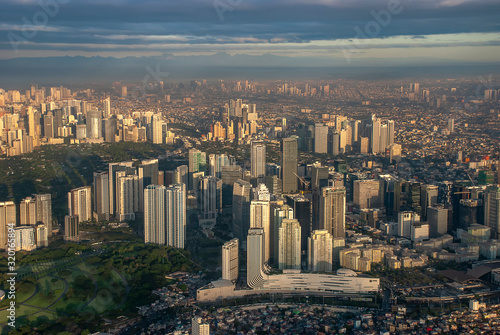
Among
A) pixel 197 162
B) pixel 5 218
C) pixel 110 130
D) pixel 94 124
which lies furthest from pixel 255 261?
pixel 94 124

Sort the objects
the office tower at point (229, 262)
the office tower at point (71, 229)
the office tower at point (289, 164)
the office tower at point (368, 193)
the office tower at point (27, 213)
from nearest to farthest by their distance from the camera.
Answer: the office tower at point (229, 262) → the office tower at point (27, 213) → the office tower at point (71, 229) → the office tower at point (368, 193) → the office tower at point (289, 164)

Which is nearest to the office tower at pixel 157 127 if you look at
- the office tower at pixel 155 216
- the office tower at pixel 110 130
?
the office tower at pixel 110 130

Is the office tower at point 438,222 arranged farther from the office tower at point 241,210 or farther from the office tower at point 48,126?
the office tower at point 48,126

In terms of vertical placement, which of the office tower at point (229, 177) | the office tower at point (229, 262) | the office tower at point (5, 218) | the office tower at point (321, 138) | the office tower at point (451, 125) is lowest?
the office tower at point (229, 262)

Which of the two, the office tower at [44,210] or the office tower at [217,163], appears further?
the office tower at [217,163]

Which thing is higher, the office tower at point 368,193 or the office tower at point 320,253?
the office tower at point 368,193

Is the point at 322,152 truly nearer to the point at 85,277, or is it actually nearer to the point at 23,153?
the point at 23,153

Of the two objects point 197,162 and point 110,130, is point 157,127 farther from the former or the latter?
point 197,162

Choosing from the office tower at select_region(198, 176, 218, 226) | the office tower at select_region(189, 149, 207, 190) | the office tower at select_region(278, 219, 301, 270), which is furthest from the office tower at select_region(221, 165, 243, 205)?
the office tower at select_region(278, 219, 301, 270)

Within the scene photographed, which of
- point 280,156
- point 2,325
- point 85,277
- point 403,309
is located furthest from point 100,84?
point 403,309

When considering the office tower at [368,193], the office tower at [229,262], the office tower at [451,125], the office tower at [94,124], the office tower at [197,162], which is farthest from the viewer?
the office tower at [94,124]
